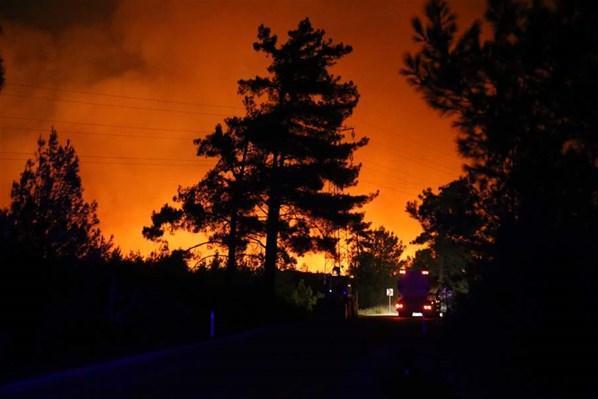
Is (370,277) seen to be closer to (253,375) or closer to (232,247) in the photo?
(232,247)

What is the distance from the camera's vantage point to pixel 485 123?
10.3 meters

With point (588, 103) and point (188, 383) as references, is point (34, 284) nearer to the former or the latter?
point (188, 383)

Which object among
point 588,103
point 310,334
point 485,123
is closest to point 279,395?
point 485,123

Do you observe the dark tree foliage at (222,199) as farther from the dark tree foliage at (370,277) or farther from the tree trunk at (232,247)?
the dark tree foliage at (370,277)

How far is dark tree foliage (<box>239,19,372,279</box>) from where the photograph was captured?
44.0 metres

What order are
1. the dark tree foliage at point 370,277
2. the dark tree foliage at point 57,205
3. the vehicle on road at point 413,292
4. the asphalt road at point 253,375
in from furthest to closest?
1. the dark tree foliage at point 370,277
2. the vehicle on road at point 413,292
3. the dark tree foliage at point 57,205
4. the asphalt road at point 253,375

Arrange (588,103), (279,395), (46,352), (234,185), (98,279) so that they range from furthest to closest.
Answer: (234,185) → (98,279) → (46,352) → (279,395) → (588,103)

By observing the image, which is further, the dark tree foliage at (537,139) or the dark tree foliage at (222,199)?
the dark tree foliage at (222,199)

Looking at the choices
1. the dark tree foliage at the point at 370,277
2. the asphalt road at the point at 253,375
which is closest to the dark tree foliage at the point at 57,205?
the asphalt road at the point at 253,375

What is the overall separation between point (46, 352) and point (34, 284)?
1.76m

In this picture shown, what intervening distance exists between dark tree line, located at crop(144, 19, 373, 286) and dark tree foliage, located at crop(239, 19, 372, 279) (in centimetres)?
5

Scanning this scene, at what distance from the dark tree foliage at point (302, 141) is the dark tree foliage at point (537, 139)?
3268 cm

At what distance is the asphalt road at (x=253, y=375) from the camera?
14562 mm

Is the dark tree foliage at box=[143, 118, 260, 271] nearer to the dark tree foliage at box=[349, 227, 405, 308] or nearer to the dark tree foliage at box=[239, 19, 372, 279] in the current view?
the dark tree foliage at box=[239, 19, 372, 279]
